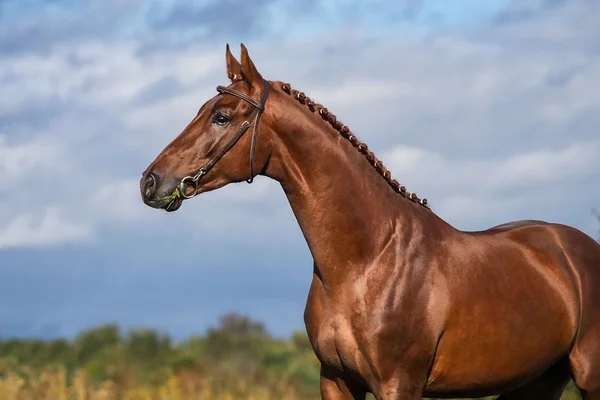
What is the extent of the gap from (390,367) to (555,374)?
2251 millimetres

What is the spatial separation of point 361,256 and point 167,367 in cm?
661

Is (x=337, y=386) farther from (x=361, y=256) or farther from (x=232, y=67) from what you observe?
(x=232, y=67)

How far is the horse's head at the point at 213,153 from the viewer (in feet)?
17.7

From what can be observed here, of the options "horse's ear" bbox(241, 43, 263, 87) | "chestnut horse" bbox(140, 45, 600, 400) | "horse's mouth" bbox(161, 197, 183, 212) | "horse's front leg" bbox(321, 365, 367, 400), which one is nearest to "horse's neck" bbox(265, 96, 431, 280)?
"chestnut horse" bbox(140, 45, 600, 400)

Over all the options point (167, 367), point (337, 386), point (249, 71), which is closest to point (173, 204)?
point (249, 71)

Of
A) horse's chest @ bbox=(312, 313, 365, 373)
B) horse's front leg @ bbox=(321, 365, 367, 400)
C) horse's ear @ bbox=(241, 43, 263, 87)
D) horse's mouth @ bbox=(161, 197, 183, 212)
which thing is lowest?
horse's front leg @ bbox=(321, 365, 367, 400)

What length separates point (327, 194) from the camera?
217 inches

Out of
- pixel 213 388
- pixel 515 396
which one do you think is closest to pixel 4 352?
pixel 213 388

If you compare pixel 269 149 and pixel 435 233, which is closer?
pixel 269 149

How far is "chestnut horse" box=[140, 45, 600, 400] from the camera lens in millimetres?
5406

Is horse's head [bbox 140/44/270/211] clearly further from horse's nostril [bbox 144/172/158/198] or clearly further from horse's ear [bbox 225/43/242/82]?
horse's ear [bbox 225/43/242/82]

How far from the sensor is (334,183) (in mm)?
5539

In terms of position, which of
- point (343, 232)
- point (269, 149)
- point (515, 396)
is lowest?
point (515, 396)

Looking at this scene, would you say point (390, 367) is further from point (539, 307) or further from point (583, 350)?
point (583, 350)
